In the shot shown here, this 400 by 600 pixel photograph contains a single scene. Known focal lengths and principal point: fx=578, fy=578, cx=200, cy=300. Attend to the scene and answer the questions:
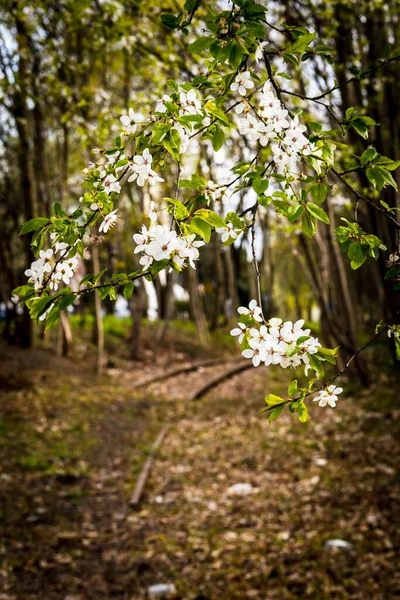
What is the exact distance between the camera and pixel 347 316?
29.9 feet

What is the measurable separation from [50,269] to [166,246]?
0.44 metres

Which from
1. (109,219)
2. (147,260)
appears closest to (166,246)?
(147,260)

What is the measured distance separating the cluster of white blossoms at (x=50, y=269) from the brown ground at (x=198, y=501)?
3593mm

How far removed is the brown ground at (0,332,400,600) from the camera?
468 centimetres

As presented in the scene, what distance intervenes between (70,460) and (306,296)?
25.7 metres

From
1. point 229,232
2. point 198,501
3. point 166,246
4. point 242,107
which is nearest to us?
point 166,246

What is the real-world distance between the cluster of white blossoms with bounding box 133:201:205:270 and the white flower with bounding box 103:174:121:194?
0.18 meters

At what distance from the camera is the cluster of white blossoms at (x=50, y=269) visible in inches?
68.5

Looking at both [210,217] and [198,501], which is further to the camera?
[198,501]

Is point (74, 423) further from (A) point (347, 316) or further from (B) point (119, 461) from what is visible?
(A) point (347, 316)

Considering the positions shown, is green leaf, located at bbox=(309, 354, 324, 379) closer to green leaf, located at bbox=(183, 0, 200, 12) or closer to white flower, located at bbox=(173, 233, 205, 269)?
white flower, located at bbox=(173, 233, 205, 269)

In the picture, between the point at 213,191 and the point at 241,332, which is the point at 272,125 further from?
the point at 241,332

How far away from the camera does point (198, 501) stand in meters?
6.41

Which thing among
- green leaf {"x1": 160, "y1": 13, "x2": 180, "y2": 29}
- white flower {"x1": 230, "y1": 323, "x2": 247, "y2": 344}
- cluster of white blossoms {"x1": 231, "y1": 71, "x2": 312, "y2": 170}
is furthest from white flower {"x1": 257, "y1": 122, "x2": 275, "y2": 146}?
white flower {"x1": 230, "y1": 323, "x2": 247, "y2": 344}
